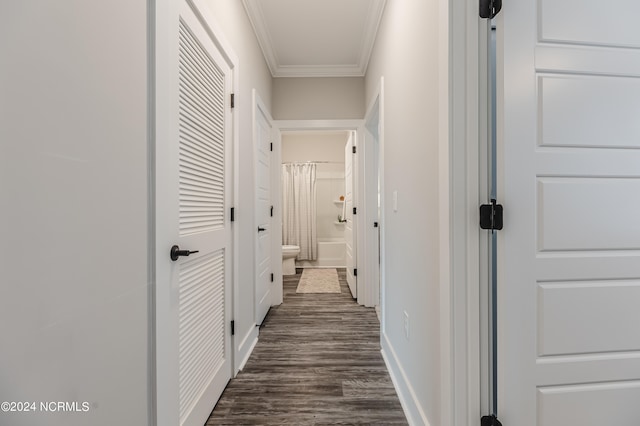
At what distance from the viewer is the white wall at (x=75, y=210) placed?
58 centimetres

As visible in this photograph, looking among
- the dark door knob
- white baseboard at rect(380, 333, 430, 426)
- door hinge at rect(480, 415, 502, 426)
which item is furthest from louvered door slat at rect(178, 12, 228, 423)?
door hinge at rect(480, 415, 502, 426)

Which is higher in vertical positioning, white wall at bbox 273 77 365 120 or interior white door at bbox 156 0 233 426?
white wall at bbox 273 77 365 120

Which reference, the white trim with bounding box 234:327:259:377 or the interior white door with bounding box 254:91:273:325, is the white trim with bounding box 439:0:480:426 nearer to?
the white trim with bounding box 234:327:259:377

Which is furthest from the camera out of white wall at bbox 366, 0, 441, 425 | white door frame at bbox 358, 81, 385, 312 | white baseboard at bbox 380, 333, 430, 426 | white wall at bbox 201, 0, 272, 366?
white door frame at bbox 358, 81, 385, 312

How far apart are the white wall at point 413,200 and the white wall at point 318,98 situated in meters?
1.08

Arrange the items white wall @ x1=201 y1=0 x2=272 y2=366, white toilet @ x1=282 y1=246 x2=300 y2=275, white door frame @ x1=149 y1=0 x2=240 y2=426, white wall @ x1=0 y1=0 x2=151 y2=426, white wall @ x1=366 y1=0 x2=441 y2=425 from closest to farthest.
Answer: white wall @ x1=0 y1=0 x2=151 y2=426
white door frame @ x1=149 y1=0 x2=240 y2=426
white wall @ x1=366 y1=0 x2=441 y2=425
white wall @ x1=201 y1=0 x2=272 y2=366
white toilet @ x1=282 y1=246 x2=300 y2=275

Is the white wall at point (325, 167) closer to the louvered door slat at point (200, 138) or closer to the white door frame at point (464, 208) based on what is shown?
the louvered door slat at point (200, 138)

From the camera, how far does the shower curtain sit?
5590 millimetres

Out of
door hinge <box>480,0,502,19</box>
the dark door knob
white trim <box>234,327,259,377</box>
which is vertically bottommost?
white trim <box>234,327,259,377</box>

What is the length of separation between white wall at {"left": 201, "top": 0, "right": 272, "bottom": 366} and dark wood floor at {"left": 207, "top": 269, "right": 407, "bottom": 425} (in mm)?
215

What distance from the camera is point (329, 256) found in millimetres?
5551

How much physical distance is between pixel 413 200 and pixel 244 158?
4.25ft

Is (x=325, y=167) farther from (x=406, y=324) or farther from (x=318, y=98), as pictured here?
(x=406, y=324)

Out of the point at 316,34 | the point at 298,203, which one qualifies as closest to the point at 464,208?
the point at 316,34
